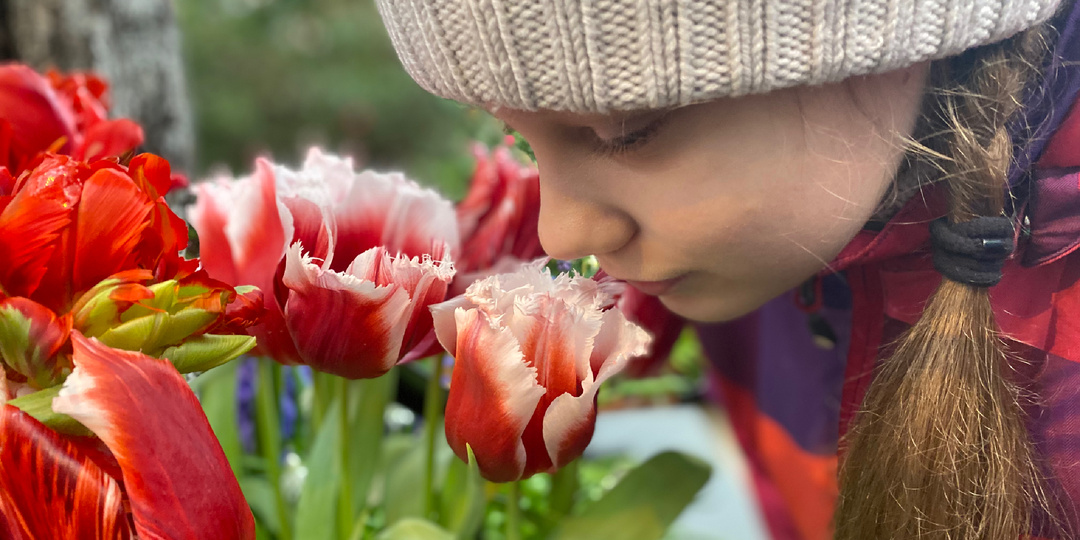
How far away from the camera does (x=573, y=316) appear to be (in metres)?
0.37

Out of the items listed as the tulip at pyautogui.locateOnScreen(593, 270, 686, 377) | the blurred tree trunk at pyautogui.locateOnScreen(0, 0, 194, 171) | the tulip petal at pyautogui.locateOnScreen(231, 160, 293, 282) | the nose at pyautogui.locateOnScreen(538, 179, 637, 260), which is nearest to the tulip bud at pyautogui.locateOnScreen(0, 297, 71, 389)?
the tulip petal at pyautogui.locateOnScreen(231, 160, 293, 282)

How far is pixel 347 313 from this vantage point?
0.38 metres

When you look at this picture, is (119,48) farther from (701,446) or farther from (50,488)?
(701,446)

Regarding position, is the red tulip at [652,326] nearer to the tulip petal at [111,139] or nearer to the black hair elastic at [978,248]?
the black hair elastic at [978,248]

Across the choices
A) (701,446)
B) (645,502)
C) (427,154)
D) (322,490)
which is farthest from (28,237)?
(427,154)

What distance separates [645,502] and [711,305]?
0.39 feet

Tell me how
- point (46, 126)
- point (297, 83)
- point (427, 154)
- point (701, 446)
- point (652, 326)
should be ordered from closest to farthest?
point (46, 126) < point (652, 326) < point (701, 446) < point (427, 154) < point (297, 83)

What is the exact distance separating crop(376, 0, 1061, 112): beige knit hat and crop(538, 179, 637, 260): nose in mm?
67

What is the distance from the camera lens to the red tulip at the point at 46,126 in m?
0.49

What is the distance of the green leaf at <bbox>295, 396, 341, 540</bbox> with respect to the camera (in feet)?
1.53

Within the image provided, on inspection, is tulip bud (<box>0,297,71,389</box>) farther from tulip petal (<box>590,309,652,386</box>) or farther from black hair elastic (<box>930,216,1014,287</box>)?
black hair elastic (<box>930,216,1014,287</box>)

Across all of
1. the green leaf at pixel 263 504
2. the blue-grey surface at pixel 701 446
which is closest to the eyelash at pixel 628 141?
the green leaf at pixel 263 504

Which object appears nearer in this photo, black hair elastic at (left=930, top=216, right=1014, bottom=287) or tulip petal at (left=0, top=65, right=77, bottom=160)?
black hair elastic at (left=930, top=216, right=1014, bottom=287)

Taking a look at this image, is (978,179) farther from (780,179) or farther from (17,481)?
(17,481)
